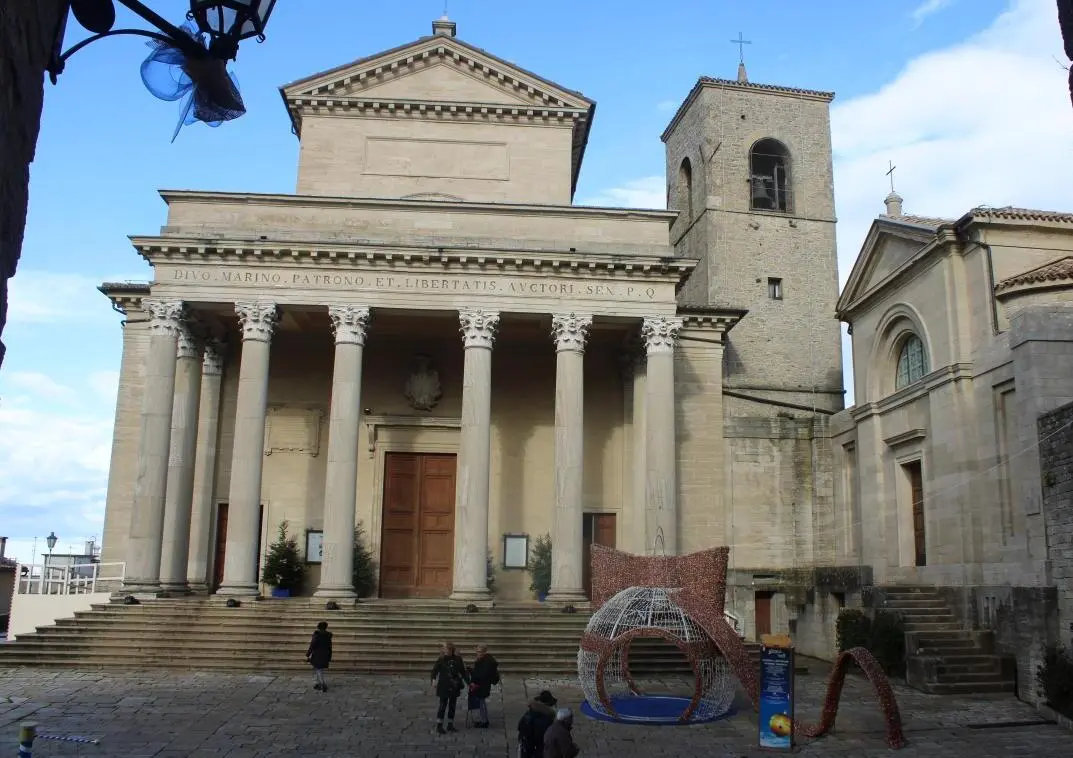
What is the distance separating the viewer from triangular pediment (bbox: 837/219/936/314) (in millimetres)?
22828

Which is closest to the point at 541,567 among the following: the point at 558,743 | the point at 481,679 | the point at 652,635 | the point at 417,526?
the point at 417,526

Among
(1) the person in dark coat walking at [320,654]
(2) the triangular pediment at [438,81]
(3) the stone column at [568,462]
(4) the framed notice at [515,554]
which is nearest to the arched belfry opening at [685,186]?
(2) the triangular pediment at [438,81]

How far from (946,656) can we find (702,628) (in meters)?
6.96

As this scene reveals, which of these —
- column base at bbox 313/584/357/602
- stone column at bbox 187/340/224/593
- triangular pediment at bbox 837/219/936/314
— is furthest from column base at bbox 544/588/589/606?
triangular pediment at bbox 837/219/936/314

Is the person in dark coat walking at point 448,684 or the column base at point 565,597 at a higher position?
the column base at point 565,597

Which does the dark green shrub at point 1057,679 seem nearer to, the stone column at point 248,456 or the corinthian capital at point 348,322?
the corinthian capital at point 348,322

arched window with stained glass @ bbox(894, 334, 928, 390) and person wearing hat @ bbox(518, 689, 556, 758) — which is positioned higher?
arched window with stained glass @ bbox(894, 334, 928, 390)

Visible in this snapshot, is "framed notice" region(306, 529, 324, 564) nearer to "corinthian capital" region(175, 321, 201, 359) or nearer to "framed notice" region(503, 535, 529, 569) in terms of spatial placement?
"framed notice" region(503, 535, 529, 569)

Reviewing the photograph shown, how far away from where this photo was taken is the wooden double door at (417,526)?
87.8 feet

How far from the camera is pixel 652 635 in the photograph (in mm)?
14328

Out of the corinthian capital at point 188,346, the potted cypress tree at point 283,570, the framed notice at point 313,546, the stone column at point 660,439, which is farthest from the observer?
the framed notice at point 313,546

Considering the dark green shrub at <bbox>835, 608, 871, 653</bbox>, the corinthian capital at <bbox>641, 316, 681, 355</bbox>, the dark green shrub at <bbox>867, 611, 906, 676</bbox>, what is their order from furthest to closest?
the corinthian capital at <bbox>641, 316, 681, 355</bbox>, the dark green shrub at <bbox>835, 608, 871, 653</bbox>, the dark green shrub at <bbox>867, 611, 906, 676</bbox>

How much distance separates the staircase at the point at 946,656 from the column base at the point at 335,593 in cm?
1192

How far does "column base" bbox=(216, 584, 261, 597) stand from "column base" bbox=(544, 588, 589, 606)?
674cm
